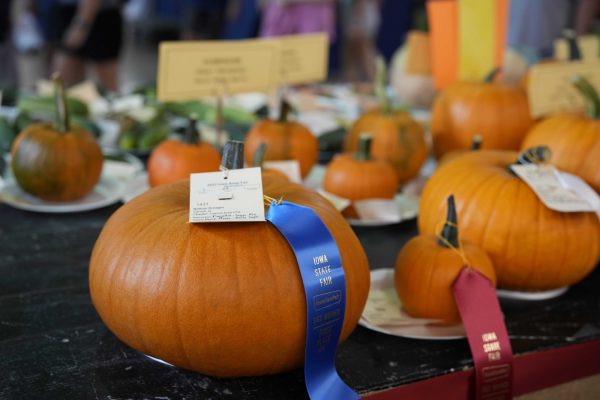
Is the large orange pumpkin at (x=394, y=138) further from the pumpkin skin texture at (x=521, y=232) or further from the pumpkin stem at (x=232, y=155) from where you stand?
the pumpkin stem at (x=232, y=155)

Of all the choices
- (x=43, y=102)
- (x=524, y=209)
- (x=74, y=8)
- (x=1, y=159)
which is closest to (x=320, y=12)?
(x=74, y=8)

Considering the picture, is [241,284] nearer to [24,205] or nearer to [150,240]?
[150,240]

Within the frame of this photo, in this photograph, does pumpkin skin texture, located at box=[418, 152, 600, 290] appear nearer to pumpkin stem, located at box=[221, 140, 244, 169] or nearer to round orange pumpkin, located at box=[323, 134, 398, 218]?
round orange pumpkin, located at box=[323, 134, 398, 218]

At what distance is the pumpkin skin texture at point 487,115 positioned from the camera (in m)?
1.65

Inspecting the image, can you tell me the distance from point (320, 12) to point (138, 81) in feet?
6.27

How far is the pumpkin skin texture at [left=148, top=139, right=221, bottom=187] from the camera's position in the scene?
4.41 ft

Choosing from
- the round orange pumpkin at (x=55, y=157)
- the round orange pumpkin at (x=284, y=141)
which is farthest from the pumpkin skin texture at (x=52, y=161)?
the round orange pumpkin at (x=284, y=141)

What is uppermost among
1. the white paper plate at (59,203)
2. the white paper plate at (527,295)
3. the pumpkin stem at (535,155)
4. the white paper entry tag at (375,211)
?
the pumpkin stem at (535,155)

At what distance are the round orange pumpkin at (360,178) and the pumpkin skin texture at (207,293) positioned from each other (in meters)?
→ 0.52

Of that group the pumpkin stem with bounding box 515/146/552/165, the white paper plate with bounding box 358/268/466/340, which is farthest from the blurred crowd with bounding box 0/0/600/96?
the white paper plate with bounding box 358/268/466/340

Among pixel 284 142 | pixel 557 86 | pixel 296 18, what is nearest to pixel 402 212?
pixel 284 142

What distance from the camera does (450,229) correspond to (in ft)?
3.32

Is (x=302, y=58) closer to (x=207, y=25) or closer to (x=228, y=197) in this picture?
(x=228, y=197)

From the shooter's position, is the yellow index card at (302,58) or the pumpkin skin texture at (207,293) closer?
the pumpkin skin texture at (207,293)
